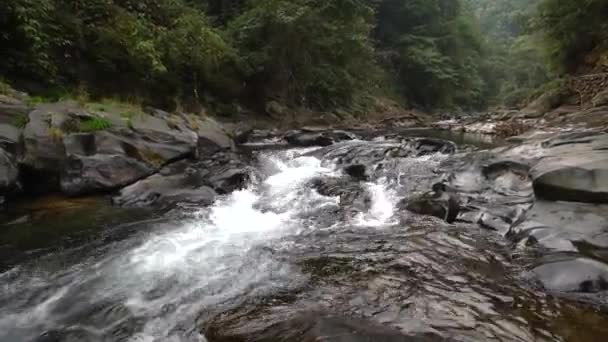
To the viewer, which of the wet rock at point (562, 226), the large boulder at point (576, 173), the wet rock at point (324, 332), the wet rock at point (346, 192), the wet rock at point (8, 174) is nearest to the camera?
the wet rock at point (324, 332)

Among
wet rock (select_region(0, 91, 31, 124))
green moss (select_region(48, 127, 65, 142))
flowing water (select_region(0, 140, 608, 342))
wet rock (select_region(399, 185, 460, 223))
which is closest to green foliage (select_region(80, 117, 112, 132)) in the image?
green moss (select_region(48, 127, 65, 142))

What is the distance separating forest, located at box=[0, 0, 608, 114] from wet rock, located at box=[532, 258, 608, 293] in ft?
37.8

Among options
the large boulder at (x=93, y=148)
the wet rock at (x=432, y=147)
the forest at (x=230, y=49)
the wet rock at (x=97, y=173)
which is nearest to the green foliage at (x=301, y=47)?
the forest at (x=230, y=49)

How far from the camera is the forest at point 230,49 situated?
11016 mm

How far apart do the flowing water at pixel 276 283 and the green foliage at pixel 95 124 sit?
312 cm

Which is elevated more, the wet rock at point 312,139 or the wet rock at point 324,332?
the wet rock at point 312,139

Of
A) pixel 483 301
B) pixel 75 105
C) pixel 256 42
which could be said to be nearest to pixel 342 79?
pixel 256 42

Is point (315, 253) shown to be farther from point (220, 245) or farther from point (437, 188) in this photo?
point (437, 188)

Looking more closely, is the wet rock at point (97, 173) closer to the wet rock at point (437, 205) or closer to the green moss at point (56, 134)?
the green moss at point (56, 134)

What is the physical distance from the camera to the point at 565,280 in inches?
149

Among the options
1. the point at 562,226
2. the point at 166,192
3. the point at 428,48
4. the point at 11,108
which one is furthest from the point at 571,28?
the point at 11,108

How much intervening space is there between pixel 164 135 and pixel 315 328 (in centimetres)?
733

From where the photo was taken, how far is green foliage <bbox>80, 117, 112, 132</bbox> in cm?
805

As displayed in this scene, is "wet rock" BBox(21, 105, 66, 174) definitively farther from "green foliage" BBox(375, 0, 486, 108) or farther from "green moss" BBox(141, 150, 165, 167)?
"green foliage" BBox(375, 0, 486, 108)
